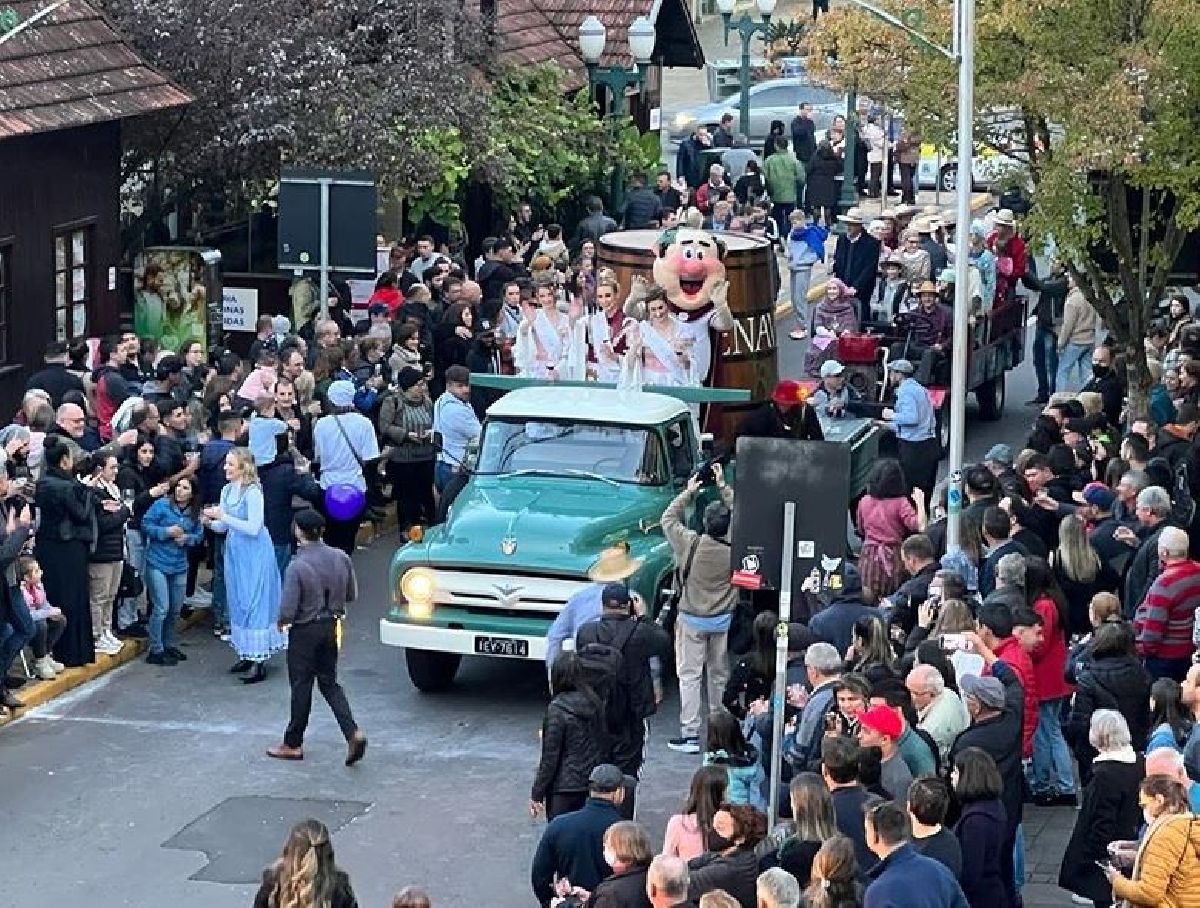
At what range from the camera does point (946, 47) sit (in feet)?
79.0

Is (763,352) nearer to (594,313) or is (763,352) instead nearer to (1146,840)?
(594,313)

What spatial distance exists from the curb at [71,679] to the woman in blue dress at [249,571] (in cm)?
89

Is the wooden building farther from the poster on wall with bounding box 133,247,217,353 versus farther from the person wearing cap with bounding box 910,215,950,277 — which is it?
the person wearing cap with bounding box 910,215,950,277

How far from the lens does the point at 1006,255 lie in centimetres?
2984

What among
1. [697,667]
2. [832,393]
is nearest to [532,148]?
[832,393]

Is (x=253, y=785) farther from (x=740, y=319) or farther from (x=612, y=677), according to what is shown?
(x=740, y=319)

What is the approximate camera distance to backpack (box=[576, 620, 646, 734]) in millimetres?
15188

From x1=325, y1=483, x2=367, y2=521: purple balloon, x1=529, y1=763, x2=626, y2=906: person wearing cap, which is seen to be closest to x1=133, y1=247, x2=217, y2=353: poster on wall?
x1=325, y1=483, x2=367, y2=521: purple balloon

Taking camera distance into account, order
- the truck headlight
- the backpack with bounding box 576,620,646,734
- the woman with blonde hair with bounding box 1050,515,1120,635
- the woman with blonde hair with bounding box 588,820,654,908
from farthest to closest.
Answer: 1. the truck headlight
2. the woman with blonde hair with bounding box 1050,515,1120,635
3. the backpack with bounding box 576,620,646,734
4. the woman with blonde hair with bounding box 588,820,654,908

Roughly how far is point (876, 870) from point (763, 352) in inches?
533

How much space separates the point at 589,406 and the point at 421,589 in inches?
91.3

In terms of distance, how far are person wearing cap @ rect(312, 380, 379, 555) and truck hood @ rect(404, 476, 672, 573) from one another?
2.06 m

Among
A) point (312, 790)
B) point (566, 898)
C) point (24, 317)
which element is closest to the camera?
point (566, 898)

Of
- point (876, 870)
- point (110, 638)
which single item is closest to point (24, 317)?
point (110, 638)
